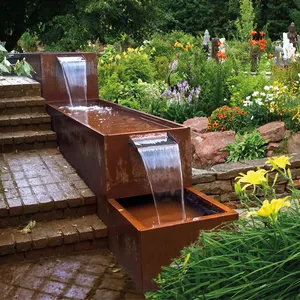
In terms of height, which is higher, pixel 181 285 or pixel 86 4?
pixel 86 4

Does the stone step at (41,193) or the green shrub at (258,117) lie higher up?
the green shrub at (258,117)

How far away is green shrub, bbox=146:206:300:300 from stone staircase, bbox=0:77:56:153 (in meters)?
4.19

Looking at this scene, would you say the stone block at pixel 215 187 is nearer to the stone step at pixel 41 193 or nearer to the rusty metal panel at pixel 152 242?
the stone step at pixel 41 193

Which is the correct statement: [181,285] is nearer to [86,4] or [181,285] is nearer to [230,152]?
[230,152]

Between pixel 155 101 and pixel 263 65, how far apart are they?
218 centimetres

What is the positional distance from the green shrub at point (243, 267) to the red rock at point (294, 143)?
3.87m

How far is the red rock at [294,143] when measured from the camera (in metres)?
5.92

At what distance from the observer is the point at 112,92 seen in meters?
9.09

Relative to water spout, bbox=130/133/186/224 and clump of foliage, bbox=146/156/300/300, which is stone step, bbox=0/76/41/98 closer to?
water spout, bbox=130/133/186/224

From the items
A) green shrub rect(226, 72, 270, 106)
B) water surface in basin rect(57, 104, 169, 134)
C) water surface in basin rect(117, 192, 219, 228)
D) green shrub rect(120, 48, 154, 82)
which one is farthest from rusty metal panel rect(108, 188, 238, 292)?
green shrub rect(120, 48, 154, 82)

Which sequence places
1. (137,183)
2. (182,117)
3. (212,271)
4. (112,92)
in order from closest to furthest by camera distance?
(212,271) < (137,183) < (182,117) < (112,92)

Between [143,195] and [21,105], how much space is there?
285cm

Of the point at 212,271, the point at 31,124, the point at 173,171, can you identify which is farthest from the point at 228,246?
the point at 31,124

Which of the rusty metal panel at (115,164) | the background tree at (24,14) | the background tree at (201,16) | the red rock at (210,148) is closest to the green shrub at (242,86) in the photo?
the red rock at (210,148)
